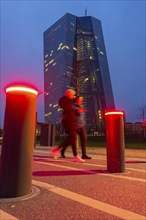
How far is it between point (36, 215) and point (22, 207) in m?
0.26

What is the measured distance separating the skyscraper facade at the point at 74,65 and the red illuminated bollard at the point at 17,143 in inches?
758

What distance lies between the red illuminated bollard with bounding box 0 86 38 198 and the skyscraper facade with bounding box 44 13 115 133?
1926cm

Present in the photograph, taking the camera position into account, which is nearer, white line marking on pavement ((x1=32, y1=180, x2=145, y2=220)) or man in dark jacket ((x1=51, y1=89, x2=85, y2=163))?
white line marking on pavement ((x1=32, y1=180, x2=145, y2=220))

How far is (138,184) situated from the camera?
15.5 ft

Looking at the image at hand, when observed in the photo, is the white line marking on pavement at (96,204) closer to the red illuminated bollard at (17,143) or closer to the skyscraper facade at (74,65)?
the red illuminated bollard at (17,143)

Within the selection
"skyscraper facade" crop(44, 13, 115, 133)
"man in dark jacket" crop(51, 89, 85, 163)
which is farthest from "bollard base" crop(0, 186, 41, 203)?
"skyscraper facade" crop(44, 13, 115, 133)

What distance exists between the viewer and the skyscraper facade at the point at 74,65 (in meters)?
57.8

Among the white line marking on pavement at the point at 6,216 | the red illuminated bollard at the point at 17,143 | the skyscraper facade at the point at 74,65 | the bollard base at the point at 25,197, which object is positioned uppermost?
the skyscraper facade at the point at 74,65

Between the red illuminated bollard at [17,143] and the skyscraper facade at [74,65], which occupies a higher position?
the skyscraper facade at [74,65]

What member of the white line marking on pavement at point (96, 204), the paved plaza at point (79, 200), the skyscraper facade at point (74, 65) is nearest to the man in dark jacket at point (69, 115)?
the paved plaza at point (79, 200)

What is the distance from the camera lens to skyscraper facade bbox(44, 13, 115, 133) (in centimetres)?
5781

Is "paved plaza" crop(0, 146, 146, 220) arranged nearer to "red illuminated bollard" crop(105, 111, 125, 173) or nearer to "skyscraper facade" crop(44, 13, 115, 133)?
"red illuminated bollard" crop(105, 111, 125, 173)

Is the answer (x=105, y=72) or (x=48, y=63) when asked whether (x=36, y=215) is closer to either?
(x=48, y=63)

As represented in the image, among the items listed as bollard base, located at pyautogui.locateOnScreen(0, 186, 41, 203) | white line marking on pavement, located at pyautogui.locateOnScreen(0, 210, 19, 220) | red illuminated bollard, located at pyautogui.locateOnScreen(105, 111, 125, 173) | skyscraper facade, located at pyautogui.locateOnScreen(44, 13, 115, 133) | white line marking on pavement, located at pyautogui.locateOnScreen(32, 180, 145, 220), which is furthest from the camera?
skyscraper facade, located at pyautogui.locateOnScreen(44, 13, 115, 133)
